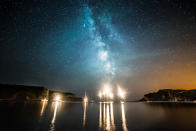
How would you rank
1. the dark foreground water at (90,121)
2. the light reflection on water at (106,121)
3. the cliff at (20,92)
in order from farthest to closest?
the cliff at (20,92) → the light reflection on water at (106,121) → the dark foreground water at (90,121)

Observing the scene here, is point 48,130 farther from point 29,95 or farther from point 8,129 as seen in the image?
point 29,95

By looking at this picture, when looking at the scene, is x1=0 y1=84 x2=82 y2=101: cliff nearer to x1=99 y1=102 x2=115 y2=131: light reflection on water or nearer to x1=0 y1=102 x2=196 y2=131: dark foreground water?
x1=0 y1=102 x2=196 y2=131: dark foreground water

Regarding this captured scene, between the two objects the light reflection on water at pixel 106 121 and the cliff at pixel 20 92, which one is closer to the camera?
the light reflection on water at pixel 106 121

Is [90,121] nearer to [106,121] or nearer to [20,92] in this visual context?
[106,121]

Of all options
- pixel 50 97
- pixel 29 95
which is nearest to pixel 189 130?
pixel 29 95

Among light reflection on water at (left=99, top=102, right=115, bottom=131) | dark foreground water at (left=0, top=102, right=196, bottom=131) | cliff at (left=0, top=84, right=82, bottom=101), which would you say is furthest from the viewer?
cliff at (left=0, top=84, right=82, bottom=101)

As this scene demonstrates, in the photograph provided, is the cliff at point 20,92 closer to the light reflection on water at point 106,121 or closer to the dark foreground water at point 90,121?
the dark foreground water at point 90,121

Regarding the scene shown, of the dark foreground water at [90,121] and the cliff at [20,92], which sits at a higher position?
the cliff at [20,92]

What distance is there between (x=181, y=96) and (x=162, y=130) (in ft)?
735

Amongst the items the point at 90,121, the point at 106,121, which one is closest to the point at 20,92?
the point at 90,121

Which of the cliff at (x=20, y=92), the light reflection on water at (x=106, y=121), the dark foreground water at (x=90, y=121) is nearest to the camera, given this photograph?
the dark foreground water at (x=90, y=121)

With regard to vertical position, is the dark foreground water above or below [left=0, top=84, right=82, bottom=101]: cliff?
below

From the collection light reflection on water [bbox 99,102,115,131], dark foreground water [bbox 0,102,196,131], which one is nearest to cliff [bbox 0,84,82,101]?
dark foreground water [bbox 0,102,196,131]

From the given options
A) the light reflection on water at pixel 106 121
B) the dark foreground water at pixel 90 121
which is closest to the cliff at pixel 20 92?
the dark foreground water at pixel 90 121
